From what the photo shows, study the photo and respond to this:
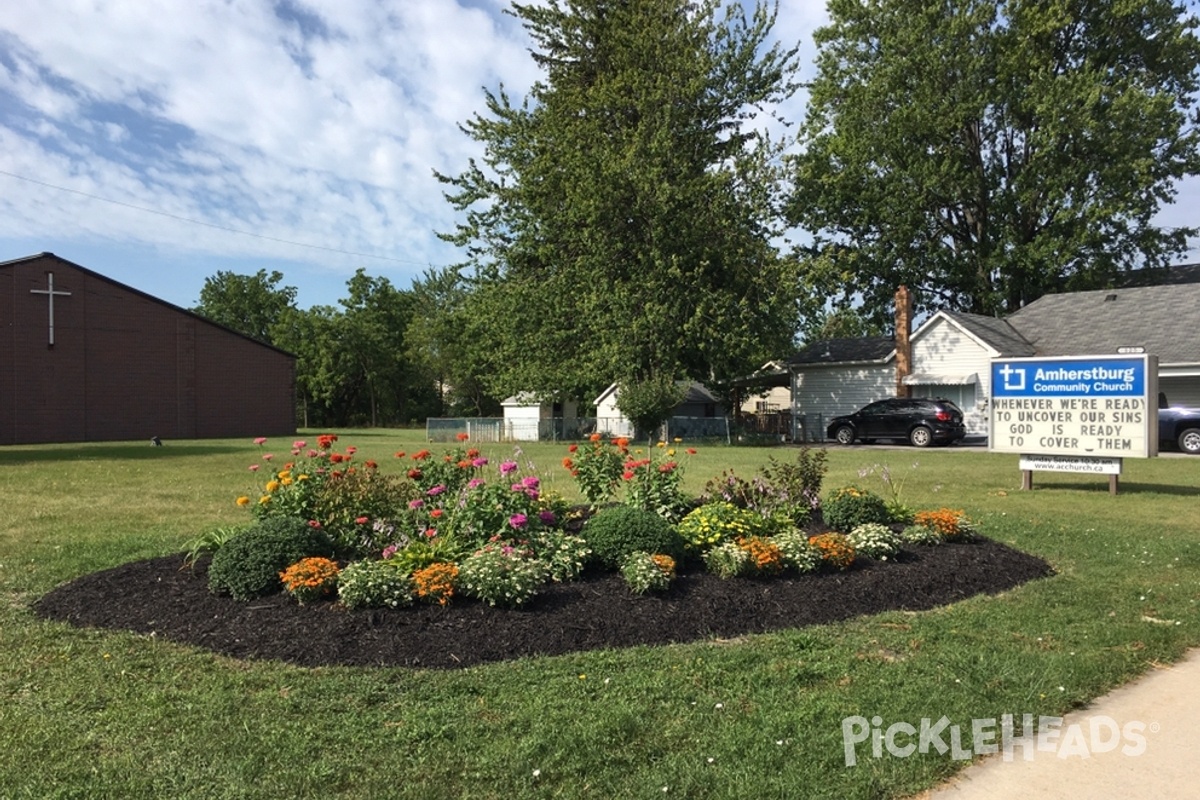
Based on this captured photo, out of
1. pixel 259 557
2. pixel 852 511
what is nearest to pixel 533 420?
pixel 852 511

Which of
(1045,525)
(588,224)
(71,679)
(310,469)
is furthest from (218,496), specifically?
(588,224)

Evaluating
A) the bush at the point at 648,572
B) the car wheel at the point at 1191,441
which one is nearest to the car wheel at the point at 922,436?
Answer: the car wheel at the point at 1191,441

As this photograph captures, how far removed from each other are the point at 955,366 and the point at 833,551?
89.3ft

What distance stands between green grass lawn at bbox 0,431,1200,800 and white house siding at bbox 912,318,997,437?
83.4ft

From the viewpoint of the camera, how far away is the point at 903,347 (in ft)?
107

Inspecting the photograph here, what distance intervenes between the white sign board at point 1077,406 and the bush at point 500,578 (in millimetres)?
11383

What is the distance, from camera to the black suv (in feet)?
88.2

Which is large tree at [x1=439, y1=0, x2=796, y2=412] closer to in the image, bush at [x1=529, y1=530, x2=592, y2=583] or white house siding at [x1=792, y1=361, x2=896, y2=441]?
white house siding at [x1=792, y1=361, x2=896, y2=441]

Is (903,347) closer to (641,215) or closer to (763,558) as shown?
(641,215)

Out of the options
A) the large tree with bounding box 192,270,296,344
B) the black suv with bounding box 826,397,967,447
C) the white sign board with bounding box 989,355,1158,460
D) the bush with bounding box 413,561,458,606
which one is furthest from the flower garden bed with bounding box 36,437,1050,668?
the large tree with bounding box 192,270,296,344

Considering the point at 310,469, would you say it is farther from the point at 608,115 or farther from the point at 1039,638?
the point at 608,115

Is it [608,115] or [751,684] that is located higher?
[608,115]

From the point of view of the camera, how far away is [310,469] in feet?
23.5

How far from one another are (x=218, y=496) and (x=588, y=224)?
2027 centimetres
